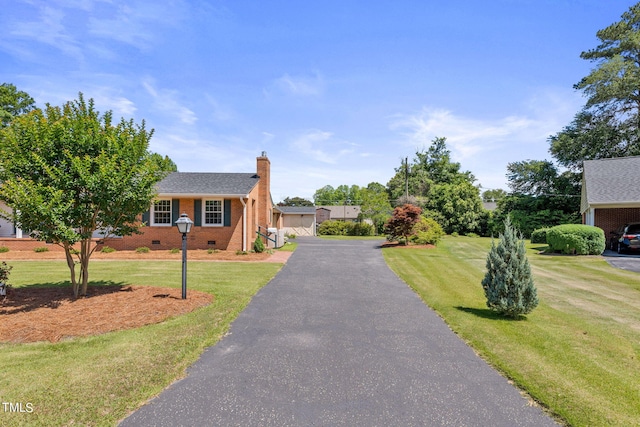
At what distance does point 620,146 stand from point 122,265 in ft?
139

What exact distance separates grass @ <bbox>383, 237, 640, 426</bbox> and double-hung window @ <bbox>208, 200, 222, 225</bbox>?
36.2 ft

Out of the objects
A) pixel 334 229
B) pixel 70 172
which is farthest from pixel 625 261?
pixel 334 229

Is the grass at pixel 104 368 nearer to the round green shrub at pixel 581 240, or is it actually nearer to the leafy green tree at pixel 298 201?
the round green shrub at pixel 581 240

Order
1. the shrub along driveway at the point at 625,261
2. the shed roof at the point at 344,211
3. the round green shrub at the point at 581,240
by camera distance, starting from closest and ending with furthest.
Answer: the shrub along driveway at the point at 625,261 → the round green shrub at the point at 581,240 → the shed roof at the point at 344,211

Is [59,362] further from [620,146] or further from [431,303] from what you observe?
[620,146]

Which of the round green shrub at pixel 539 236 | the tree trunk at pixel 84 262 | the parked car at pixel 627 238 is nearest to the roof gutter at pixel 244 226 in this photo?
the tree trunk at pixel 84 262

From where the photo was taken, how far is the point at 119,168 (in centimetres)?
744

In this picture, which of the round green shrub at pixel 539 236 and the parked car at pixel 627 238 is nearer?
the parked car at pixel 627 238

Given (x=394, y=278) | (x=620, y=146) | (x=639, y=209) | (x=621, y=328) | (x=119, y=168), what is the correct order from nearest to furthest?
1. (x=621, y=328)
2. (x=119, y=168)
3. (x=394, y=278)
4. (x=639, y=209)
5. (x=620, y=146)

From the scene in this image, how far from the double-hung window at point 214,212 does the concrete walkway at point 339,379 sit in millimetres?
12471

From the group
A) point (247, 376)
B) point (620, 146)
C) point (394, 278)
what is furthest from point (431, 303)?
point (620, 146)

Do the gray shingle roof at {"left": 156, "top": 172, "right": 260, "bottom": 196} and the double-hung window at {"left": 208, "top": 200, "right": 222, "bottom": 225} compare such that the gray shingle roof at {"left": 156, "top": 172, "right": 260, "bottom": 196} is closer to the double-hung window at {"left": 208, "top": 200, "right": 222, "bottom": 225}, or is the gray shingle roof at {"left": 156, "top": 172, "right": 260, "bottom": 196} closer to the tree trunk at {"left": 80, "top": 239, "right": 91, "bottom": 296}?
the double-hung window at {"left": 208, "top": 200, "right": 222, "bottom": 225}

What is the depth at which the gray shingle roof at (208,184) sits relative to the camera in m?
18.3

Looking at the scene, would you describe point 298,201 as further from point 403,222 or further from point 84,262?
point 84,262
